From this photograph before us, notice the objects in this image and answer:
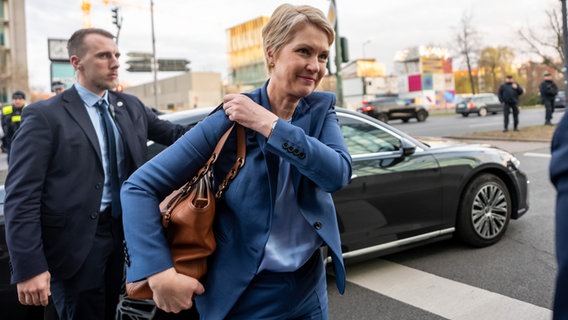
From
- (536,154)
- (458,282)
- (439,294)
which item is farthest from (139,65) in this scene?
(439,294)

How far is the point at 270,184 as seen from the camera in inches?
56.4

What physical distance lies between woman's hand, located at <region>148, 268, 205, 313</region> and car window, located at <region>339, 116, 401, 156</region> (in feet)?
10.1

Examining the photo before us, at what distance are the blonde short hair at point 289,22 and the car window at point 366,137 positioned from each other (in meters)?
2.83

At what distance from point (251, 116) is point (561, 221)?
85cm

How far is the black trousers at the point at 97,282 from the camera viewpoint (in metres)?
2.11

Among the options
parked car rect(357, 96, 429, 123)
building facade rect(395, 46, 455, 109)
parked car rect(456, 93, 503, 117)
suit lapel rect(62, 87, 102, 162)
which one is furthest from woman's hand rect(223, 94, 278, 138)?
building facade rect(395, 46, 455, 109)

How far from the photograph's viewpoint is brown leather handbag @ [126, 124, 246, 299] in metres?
1.35

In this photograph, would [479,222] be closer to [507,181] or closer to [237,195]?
[507,181]

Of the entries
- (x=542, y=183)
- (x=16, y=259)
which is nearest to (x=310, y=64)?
(x=16, y=259)

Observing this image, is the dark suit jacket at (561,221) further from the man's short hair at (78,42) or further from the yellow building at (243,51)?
the yellow building at (243,51)

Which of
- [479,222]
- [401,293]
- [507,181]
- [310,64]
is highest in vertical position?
[310,64]

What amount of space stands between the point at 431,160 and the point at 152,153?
2572 mm

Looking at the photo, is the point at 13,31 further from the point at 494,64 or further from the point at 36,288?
the point at 36,288

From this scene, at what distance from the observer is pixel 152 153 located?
3.63 m
